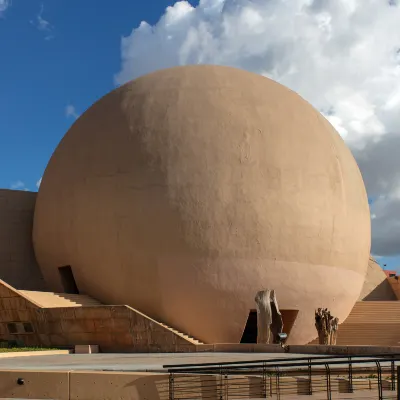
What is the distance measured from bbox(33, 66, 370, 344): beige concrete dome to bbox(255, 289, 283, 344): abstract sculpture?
4.47 feet

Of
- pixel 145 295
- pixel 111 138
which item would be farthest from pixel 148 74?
pixel 145 295

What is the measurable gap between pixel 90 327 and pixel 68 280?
4242 millimetres

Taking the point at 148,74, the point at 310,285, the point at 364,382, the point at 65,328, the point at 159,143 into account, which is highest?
the point at 148,74

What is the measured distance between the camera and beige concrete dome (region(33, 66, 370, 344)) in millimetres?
20375

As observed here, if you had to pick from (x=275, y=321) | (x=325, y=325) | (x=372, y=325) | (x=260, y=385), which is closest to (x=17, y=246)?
(x=275, y=321)

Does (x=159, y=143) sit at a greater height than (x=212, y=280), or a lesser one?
greater

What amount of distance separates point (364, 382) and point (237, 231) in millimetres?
10891

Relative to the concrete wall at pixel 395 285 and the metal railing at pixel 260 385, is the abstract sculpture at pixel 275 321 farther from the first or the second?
the concrete wall at pixel 395 285

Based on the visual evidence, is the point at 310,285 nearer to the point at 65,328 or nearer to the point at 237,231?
the point at 237,231

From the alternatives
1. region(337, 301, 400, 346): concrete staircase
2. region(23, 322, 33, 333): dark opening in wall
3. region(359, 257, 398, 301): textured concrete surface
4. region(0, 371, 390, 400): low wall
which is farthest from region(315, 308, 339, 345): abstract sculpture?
region(359, 257, 398, 301): textured concrete surface

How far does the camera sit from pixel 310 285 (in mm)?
21234

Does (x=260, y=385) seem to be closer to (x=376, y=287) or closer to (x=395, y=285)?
(x=376, y=287)

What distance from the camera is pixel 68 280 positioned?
23375mm

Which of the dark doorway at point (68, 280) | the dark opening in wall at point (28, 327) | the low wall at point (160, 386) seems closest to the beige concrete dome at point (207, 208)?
the dark doorway at point (68, 280)
